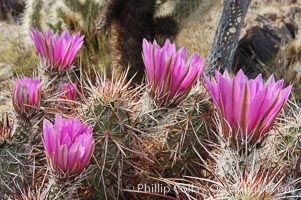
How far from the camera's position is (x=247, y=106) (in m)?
1.22

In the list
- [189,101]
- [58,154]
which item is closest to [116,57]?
[189,101]

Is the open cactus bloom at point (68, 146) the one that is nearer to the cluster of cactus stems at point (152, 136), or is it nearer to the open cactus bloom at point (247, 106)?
the cluster of cactus stems at point (152, 136)

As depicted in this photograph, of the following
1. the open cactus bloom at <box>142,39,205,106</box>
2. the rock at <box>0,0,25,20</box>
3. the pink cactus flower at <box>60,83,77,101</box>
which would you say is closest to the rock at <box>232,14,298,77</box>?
the pink cactus flower at <box>60,83,77,101</box>

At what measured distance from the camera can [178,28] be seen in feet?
13.6

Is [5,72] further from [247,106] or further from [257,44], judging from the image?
[247,106]

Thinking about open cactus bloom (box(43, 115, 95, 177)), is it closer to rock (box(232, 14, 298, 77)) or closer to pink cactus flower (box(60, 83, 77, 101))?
pink cactus flower (box(60, 83, 77, 101))

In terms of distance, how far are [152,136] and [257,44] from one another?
12.7 ft

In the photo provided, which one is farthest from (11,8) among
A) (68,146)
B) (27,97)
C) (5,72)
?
(68,146)

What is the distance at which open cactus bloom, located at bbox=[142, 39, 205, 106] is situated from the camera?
1.46 metres

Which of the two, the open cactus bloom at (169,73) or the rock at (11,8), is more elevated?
the open cactus bloom at (169,73)

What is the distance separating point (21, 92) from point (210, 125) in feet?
2.06

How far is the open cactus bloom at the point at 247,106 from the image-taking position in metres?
1.21

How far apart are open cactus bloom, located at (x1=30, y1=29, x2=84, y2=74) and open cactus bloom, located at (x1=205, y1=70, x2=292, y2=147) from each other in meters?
0.70

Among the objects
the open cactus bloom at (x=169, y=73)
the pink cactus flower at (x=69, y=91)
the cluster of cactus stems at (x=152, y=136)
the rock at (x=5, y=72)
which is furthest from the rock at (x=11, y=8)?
the open cactus bloom at (x=169, y=73)
